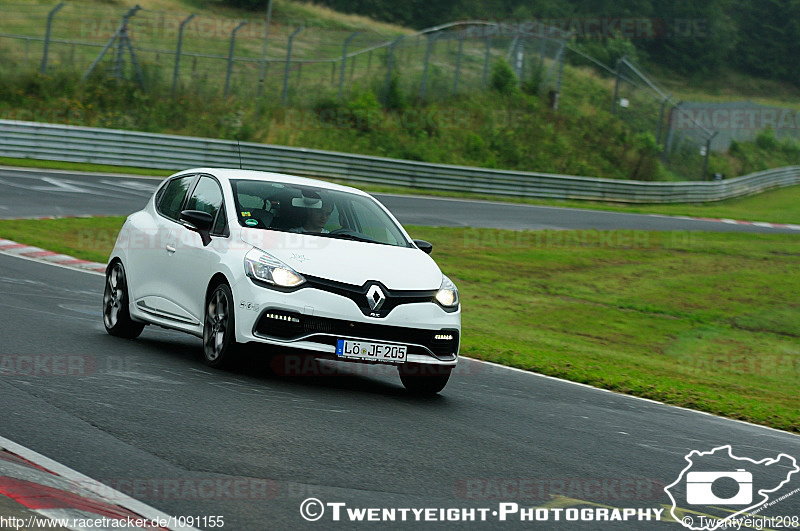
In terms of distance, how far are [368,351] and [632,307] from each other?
11.4 metres

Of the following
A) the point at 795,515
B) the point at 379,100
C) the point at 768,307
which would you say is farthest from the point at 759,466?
the point at 379,100

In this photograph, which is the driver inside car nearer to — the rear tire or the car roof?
the car roof

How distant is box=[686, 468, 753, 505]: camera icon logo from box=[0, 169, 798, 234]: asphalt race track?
1759 cm

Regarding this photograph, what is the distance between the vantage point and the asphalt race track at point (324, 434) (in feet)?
18.4

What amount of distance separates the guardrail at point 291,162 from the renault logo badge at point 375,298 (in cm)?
2505

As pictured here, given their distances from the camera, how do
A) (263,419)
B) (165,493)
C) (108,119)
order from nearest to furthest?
(165,493) → (263,419) → (108,119)

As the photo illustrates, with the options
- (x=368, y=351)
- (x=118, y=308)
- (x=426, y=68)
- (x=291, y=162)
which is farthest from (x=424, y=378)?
(x=426, y=68)

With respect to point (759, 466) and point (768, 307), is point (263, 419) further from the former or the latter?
point (768, 307)

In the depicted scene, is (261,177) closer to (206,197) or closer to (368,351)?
(206,197)

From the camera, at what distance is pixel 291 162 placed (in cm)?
3572

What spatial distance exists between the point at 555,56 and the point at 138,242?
4259cm

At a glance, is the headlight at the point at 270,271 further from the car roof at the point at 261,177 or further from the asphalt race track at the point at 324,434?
the car roof at the point at 261,177

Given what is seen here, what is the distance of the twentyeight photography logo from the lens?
19.1ft

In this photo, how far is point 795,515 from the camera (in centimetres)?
602
